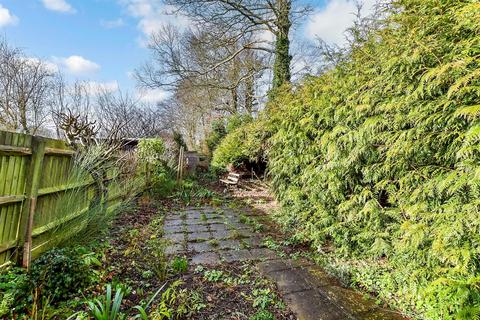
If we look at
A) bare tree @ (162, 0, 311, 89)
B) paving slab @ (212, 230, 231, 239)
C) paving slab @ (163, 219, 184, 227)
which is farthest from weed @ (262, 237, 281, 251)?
bare tree @ (162, 0, 311, 89)

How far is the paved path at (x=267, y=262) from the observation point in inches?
88.3

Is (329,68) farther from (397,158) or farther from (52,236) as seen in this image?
(52,236)

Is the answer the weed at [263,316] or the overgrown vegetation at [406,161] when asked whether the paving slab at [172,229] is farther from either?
the weed at [263,316]

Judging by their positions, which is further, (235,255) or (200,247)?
(200,247)

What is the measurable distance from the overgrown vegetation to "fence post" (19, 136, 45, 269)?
3.24 metres

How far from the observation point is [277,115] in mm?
5309

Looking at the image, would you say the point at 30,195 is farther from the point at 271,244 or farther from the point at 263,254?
the point at 271,244

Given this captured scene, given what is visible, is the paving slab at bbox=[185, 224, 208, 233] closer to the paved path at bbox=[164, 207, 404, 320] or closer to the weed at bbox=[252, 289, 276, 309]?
the paved path at bbox=[164, 207, 404, 320]

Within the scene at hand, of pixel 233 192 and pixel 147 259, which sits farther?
pixel 233 192

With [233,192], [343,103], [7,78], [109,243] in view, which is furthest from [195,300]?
[7,78]

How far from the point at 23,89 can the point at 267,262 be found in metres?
16.4

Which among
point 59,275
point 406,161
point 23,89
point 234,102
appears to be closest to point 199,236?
point 59,275

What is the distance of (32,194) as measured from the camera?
261cm

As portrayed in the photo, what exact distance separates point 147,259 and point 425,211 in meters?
3.02
